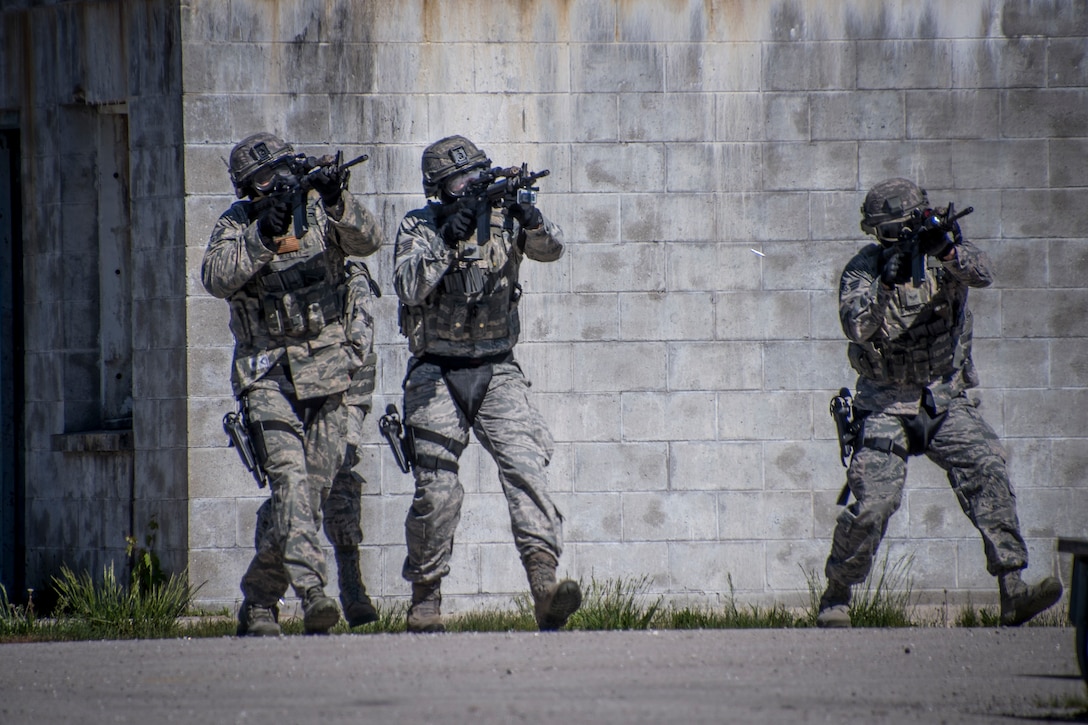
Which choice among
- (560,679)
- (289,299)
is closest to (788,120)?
(289,299)

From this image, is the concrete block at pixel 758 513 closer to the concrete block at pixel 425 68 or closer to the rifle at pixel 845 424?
the rifle at pixel 845 424

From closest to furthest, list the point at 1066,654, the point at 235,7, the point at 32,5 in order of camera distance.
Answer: the point at 1066,654, the point at 235,7, the point at 32,5

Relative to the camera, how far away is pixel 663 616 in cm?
712

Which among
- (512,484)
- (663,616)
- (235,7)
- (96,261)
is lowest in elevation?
(663,616)

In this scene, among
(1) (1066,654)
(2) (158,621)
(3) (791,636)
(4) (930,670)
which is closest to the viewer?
(4) (930,670)

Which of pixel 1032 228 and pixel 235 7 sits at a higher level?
pixel 235 7

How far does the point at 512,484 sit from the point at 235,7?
341 cm

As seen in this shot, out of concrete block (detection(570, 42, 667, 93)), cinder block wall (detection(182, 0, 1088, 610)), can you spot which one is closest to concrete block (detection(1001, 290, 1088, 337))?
cinder block wall (detection(182, 0, 1088, 610))

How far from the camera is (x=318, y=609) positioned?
620 centimetres

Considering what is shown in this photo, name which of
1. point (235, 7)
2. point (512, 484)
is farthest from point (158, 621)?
point (235, 7)

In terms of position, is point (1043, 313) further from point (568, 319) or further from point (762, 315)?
point (568, 319)

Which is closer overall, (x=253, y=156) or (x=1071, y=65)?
(x=253, y=156)

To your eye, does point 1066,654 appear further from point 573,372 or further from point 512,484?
point 573,372

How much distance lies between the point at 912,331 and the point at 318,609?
9.80 ft
